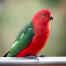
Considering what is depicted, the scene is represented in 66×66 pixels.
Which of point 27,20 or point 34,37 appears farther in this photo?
point 27,20

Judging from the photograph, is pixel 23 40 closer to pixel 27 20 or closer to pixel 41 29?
pixel 41 29

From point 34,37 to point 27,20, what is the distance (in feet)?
2.16

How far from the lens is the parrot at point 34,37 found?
98 centimetres

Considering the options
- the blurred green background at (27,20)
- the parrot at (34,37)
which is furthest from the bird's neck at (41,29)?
the blurred green background at (27,20)

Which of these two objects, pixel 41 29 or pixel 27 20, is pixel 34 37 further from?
pixel 27 20

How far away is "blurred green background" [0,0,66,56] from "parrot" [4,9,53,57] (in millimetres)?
579

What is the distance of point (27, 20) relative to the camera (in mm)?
1630

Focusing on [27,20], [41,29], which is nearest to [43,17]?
[41,29]

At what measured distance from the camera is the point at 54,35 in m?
1.68

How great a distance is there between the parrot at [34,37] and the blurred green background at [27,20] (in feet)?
1.90

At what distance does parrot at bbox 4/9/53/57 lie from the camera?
98 centimetres

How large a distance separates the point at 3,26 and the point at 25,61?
1.00m

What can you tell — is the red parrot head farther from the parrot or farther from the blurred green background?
A: the blurred green background

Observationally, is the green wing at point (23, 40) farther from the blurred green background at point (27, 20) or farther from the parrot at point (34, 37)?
the blurred green background at point (27, 20)
